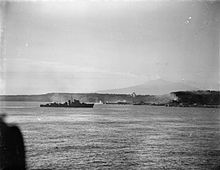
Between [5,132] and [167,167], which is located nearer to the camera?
[5,132]

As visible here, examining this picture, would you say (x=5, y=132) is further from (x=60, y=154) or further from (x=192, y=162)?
(x=192, y=162)

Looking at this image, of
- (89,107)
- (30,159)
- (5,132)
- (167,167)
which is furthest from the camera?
(89,107)

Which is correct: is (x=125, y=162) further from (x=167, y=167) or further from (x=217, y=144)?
(x=217, y=144)

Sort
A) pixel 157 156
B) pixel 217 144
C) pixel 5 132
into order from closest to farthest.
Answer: pixel 5 132 < pixel 157 156 < pixel 217 144

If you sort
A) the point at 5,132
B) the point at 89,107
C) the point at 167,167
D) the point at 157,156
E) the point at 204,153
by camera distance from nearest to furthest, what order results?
1. the point at 5,132
2. the point at 167,167
3. the point at 157,156
4. the point at 204,153
5. the point at 89,107

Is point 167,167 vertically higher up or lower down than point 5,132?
lower down

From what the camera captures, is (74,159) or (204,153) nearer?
(74,159)

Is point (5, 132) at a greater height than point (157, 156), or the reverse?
point (5, 132)

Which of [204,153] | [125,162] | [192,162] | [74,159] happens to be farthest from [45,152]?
[204,153]

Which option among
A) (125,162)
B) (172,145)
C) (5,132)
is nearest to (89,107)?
(172,145)
